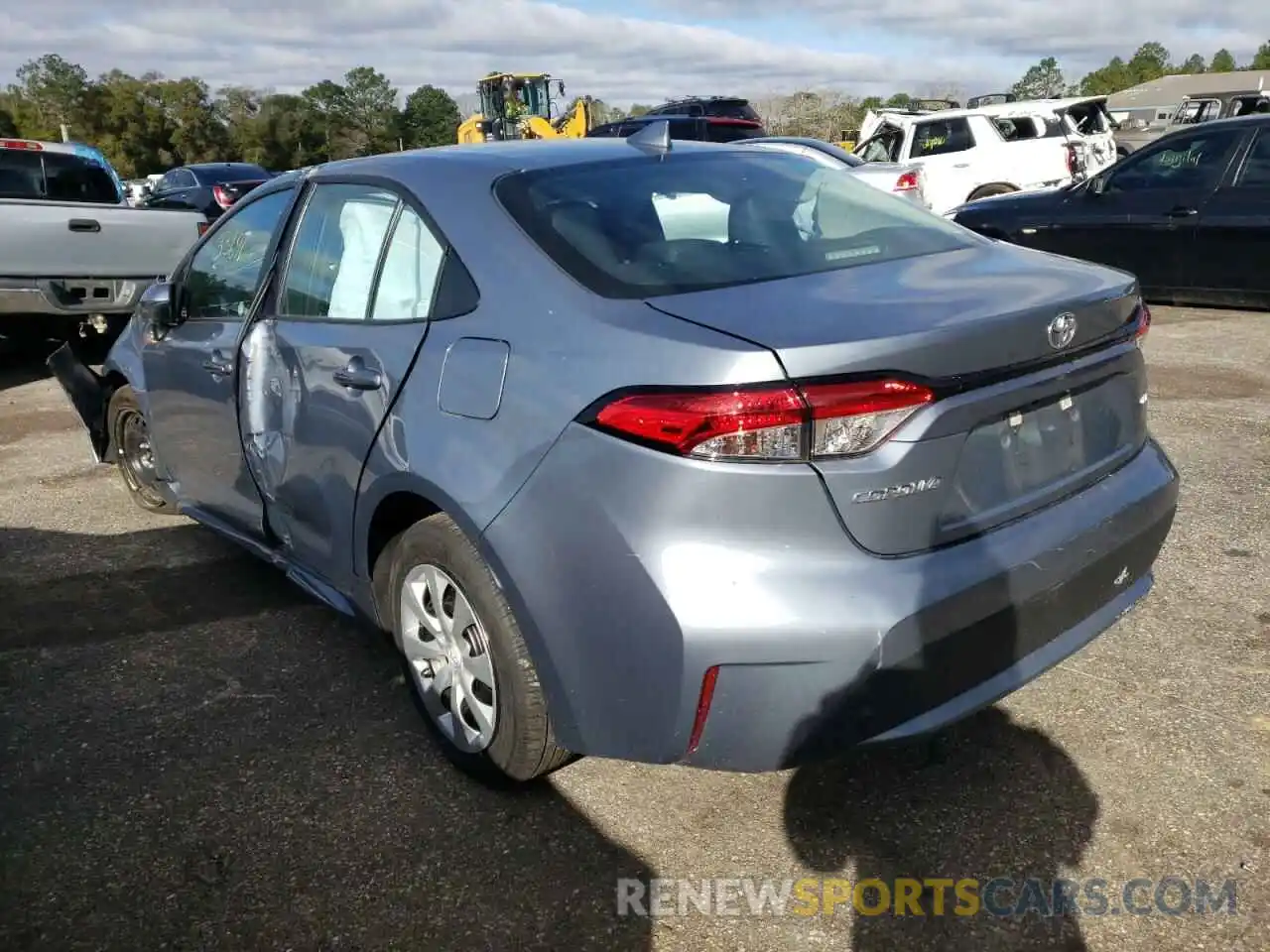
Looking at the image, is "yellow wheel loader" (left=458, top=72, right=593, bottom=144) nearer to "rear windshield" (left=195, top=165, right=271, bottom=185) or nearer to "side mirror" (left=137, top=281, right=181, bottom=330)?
"rear windshield" (left=195, top=165, right=271, bottom=185)

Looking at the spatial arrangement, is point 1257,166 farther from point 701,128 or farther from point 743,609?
point 743,609

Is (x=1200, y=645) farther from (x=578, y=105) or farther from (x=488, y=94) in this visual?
(x=488, y=94)

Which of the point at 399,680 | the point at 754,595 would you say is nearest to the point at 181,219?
the point at 399,680

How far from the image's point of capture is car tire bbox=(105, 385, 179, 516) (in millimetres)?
→ 4824

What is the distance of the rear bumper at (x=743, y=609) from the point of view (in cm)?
205

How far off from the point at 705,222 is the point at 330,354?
44.1 inches

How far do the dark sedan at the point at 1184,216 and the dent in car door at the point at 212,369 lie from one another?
7.15 m

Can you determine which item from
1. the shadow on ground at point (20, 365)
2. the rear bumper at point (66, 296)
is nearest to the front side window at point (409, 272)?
the rear bumper at point (66, 296)

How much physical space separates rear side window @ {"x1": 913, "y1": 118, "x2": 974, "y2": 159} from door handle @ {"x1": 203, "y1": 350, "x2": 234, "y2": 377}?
1145 centimetres

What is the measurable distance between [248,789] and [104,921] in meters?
0.51

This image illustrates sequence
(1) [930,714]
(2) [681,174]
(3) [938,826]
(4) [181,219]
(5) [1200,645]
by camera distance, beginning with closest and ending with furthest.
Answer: (1) [930,714] → (3) [938,826] → (2) [681,174] → (5) [1200,645] → (4) [181,219]

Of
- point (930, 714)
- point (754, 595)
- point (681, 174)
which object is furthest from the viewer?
point (681, 174)

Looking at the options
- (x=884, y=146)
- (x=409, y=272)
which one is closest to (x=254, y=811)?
(x=409, y=272)

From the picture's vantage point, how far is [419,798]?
8.96ft
